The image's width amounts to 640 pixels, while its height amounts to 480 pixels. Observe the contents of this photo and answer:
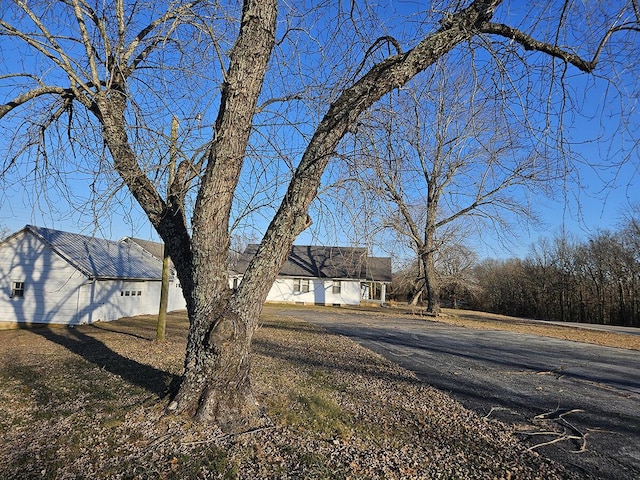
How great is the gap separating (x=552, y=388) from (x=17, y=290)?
20615mm

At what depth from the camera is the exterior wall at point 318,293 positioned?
34562mm

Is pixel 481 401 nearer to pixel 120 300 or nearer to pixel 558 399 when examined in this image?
pixel 558 399

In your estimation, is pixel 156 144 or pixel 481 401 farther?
pixel 481 401

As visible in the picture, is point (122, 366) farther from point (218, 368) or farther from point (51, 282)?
point (51, 282)

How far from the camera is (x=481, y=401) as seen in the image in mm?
5828

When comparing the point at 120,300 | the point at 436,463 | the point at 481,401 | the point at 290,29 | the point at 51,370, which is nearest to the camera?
the point at 436,463

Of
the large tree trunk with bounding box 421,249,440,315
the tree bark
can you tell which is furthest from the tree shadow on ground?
the large tree trunk with bounding box 421,249,440,315

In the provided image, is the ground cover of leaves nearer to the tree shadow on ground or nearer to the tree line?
the tree shadow on ground

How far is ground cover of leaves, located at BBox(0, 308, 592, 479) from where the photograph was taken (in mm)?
3377

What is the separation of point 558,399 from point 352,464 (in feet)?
14.0

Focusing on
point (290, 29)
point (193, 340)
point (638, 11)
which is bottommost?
point (193, 340)

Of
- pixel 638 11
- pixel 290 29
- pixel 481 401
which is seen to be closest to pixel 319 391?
pixel 481 401

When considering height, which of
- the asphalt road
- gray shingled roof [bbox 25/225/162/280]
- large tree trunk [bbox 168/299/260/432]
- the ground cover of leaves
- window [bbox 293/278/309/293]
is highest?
gray shingled roof [bbox 25/225/162/280]

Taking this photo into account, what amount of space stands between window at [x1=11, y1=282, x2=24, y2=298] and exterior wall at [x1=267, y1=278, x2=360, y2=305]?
63.6 feet
